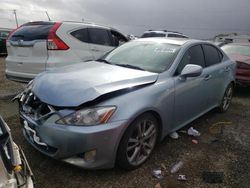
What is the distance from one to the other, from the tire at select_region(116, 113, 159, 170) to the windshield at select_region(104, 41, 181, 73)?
2.58 ft

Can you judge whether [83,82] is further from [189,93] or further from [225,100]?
[225,100]

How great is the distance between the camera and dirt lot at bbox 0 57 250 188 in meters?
2.87

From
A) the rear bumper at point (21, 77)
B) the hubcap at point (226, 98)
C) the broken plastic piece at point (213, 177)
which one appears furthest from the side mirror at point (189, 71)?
the rear bumper at point (21, 77)

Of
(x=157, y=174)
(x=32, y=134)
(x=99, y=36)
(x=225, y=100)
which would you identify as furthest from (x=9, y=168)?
(x=99, y=36)

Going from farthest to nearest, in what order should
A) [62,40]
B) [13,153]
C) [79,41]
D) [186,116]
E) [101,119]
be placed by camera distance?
1. [79,41]
2. [62,40]
3. [186,116]
4. [101,119]
5. [13,153]

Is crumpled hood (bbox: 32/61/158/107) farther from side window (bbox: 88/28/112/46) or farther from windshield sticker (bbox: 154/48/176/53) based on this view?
side window (bbox: 88/28/112/46)

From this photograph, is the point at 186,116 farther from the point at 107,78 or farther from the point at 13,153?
the point at 13,153

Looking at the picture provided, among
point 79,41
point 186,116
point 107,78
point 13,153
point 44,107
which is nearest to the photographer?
point 13,153

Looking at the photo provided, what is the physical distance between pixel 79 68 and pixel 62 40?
5.53 ft

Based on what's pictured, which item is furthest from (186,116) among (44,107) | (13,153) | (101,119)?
(13,153)

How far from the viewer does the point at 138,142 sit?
3074mm

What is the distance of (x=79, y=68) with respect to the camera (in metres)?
3.71

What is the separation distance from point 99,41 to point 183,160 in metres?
3.70

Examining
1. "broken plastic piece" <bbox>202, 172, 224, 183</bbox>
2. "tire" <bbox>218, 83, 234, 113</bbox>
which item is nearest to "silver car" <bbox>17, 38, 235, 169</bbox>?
"broken plastic piece" <bbox>202, 172, 224, 183</bbox>
